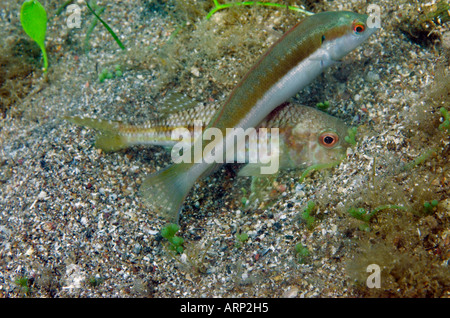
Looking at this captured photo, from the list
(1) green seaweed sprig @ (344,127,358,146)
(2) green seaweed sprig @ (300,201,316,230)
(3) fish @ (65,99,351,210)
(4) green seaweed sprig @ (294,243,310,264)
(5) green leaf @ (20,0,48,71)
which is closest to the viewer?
(4) green seaweed sprig @ (294,243,310,264)

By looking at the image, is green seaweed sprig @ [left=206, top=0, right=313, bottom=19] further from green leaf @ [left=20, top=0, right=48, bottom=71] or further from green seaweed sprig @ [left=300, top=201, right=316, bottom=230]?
green leaf @ [left=20, top=0, right=48, bottom=71]

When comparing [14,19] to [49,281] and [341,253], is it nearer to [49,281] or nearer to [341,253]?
[49,281]

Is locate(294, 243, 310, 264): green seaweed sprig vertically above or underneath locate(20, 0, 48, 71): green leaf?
underneath

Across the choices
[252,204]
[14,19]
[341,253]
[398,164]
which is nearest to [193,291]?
[252,204]

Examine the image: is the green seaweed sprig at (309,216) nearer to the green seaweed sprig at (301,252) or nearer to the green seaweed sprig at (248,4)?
the green seaweed sprig at (301,252)

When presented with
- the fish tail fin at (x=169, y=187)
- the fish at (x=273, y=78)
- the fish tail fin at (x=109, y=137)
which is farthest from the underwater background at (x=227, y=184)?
the fish at (x=273, y=78)

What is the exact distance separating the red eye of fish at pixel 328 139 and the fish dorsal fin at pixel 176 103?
1565 millimetres

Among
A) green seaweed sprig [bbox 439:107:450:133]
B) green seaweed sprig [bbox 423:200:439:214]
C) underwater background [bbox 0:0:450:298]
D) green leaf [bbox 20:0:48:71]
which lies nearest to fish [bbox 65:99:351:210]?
underwater background [bbox 0:0:450:298]

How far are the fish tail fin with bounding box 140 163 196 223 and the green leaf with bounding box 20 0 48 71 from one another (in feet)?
11.4

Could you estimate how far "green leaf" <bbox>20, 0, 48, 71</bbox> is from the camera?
4617 millimetres
